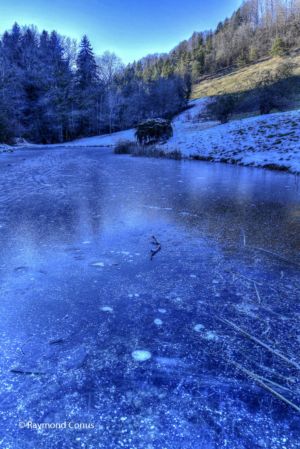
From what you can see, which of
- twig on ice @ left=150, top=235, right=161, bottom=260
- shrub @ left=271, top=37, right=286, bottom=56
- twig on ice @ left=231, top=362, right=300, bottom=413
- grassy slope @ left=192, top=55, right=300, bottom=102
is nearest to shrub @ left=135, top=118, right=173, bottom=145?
twig on ice @ left=150, top=235, right=161, bottom=260

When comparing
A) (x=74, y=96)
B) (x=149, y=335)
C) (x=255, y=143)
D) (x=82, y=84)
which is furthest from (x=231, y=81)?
(x=149, y=335)

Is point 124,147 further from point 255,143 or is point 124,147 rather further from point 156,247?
point 156,247

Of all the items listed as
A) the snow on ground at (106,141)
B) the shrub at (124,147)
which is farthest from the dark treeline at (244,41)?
the shrub at (124,147)

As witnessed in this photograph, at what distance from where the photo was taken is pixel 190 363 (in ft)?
5.22

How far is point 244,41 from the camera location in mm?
71250

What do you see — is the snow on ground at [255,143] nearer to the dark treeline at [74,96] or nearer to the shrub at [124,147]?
the shrub at [124,147]

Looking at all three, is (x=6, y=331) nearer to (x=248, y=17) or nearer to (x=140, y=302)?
(x=140, y=302)

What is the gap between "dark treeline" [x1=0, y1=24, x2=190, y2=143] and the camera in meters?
40.2

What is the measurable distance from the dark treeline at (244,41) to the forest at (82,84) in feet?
1.03

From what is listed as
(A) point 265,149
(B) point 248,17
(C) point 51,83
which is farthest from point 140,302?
(B) point 248,17

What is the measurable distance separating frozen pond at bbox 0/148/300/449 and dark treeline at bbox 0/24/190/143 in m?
35.7

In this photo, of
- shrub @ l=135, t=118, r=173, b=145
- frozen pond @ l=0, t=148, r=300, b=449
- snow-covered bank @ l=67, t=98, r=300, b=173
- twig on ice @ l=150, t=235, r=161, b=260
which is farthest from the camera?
shrub @ l=135, t=118, r=173, b=145

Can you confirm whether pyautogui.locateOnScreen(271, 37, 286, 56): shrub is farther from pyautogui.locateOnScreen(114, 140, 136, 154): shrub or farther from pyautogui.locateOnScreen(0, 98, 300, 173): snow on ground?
pyautogui.locateOnScreen(114, 140, 136, 154): shrub

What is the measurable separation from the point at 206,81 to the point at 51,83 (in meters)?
33.6
